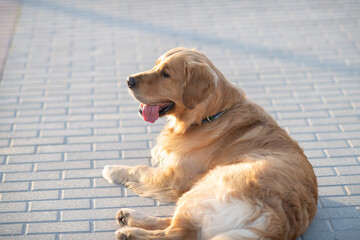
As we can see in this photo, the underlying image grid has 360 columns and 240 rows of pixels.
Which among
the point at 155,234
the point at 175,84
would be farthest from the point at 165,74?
the point at 155,234

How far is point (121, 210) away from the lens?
3.92 meters

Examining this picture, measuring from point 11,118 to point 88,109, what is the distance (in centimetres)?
91

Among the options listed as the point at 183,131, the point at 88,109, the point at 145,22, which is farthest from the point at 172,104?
the point at 145,22

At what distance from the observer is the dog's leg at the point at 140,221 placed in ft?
12.4

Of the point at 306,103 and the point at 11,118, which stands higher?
the point at 306,103

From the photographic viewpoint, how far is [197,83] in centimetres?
394

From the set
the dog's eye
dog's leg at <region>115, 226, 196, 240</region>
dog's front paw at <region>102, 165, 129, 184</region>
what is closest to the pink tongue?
the dog's eye

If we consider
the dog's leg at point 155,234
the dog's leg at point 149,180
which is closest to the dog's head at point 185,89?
the dog's leg at point 149,180

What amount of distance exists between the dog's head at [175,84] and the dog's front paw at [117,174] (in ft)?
2.01

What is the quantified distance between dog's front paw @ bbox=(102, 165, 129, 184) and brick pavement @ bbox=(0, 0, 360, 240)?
78mm

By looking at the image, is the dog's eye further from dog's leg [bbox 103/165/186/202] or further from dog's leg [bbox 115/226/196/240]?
dog's leg [bbox 115/226/196/240]

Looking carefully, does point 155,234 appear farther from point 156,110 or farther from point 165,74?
point 165,74

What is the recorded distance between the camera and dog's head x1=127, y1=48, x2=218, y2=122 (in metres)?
3.95

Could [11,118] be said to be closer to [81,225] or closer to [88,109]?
[88,109]
